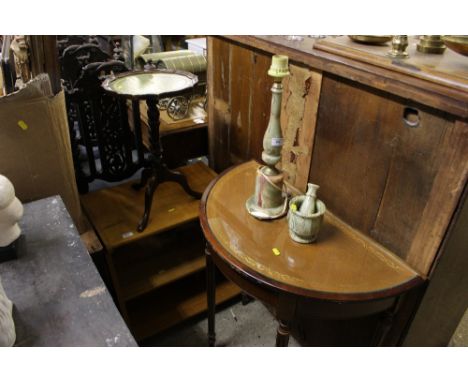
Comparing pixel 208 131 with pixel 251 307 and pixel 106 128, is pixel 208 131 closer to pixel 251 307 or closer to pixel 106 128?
pixel 106 128

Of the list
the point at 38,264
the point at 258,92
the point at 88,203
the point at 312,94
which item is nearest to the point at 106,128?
the point at 88,203

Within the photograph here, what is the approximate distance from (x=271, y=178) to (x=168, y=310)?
40.3 inches

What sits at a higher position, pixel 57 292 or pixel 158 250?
pixel 57 292

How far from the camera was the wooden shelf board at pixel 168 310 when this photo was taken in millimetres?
1738

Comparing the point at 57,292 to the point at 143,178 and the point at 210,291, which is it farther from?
the point at 143,178

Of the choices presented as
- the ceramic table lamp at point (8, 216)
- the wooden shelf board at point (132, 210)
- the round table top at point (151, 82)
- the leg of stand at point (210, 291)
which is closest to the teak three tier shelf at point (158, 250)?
the wooden shelf board at point (132, 210)

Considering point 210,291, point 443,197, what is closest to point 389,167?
point 443,197

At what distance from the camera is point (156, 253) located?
6.08ft

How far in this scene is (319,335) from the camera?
1.53 metres

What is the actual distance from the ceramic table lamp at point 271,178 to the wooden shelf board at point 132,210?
1.76 feet

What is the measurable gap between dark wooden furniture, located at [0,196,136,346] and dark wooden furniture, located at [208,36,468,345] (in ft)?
2.28

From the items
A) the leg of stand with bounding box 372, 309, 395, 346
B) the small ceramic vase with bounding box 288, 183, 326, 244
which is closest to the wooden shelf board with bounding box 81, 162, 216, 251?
the small ceramic vase with bounding box 288, 183, 326, 244

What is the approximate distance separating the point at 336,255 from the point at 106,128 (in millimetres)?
1238

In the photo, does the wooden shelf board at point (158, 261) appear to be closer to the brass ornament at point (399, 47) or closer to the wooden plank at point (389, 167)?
the wooden plank at point (389, 167)
